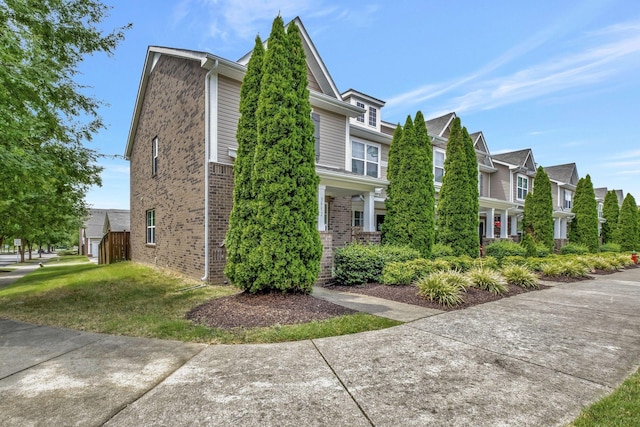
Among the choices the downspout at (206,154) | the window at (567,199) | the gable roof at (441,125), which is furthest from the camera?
the window at (567,199)

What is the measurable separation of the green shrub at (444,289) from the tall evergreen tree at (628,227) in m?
27.5

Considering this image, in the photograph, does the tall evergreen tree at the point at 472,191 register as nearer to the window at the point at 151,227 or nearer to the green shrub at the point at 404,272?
the green shrub at the point at 404,272

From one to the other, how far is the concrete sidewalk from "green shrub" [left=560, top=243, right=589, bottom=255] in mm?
18260

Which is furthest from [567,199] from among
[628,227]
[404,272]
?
[404,272]

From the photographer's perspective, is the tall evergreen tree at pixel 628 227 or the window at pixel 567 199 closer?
the tall evergreen tree at pixel 628 227

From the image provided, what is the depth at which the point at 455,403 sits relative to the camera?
262cm

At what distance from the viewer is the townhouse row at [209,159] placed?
29.6 feet

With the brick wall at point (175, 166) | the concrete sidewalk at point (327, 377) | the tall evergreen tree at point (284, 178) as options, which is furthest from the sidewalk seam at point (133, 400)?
the brick wall at point (175, 166)

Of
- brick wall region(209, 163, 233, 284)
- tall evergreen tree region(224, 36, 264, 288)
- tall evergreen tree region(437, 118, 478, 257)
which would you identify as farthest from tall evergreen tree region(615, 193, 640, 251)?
tall evergreen tree region(224, 36, 264, 288)

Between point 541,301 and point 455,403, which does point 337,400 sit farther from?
point 541,301

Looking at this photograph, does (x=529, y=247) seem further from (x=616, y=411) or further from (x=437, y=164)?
(x=616, y=411)

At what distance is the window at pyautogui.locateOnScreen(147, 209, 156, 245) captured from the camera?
13805mm

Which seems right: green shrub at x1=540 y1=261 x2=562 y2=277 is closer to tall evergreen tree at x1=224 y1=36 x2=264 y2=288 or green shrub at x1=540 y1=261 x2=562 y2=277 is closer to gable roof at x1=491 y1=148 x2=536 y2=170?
tall evergreen tree at x1=224 y1=36 x2=264 y2=288

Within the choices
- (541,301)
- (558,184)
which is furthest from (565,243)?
(541,301)
